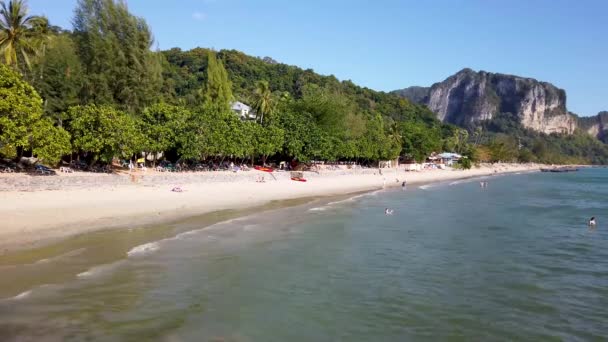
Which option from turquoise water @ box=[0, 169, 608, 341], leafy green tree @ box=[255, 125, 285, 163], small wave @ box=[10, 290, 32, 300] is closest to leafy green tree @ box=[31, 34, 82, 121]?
Answer: leafy green tree @ box=[255, 125, 285, 163]

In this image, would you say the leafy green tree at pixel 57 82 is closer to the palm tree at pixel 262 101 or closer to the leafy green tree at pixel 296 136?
the leafy green tree at pixel 296 136

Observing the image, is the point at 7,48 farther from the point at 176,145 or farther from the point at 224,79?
the point at 224,79

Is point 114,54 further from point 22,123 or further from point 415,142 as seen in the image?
point 415,142

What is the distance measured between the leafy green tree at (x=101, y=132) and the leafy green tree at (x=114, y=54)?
6.71 metres

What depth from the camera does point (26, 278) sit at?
502 inches

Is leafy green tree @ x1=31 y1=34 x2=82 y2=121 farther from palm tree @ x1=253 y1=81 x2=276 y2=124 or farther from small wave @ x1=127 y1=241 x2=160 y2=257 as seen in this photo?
palm tree @ x1=253 y1=81 x2=276 y2=124

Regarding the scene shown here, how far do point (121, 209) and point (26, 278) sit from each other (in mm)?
11779

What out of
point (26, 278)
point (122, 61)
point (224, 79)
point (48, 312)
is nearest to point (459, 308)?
point (48, 312)

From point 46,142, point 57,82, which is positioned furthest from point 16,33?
point 46,142

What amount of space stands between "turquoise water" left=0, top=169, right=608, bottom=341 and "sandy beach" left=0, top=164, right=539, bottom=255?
381 centimetres

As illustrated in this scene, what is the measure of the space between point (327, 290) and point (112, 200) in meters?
16.8

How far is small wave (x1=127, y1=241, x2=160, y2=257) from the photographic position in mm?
16484

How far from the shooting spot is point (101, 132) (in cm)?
3344

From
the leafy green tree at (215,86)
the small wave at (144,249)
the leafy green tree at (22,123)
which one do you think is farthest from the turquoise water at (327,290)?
the leafy green tree at (215,86)
